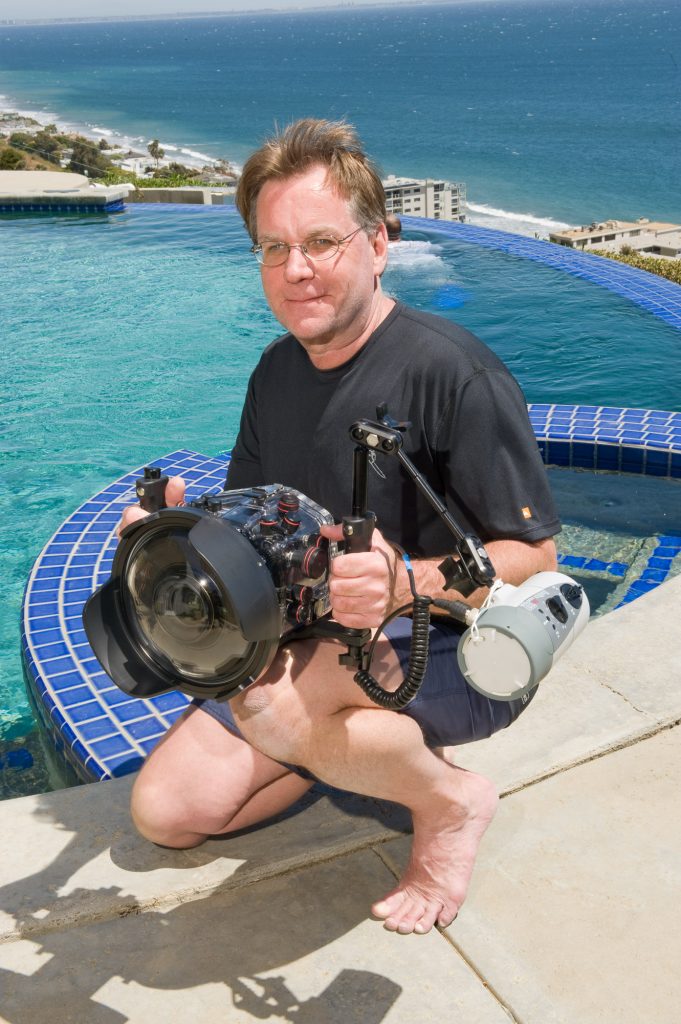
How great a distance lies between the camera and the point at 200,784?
2.02 meters

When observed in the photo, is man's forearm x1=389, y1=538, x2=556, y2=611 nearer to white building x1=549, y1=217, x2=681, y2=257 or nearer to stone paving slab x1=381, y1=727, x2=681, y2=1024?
stone paving slab x1=381, y1=727, x2=681, y2=1024

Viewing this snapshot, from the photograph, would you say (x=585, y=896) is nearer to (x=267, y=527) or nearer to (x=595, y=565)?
(x=267, y=527)

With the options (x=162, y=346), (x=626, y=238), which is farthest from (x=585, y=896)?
(x=626, y=238)

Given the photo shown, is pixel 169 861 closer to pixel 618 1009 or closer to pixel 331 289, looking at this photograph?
pixel 618 1009

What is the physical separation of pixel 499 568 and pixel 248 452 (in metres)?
0.76

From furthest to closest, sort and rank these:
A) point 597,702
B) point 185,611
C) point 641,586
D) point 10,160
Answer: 1. point 10,160
2. point 641,586
3. point 597,702
4. point 185,611

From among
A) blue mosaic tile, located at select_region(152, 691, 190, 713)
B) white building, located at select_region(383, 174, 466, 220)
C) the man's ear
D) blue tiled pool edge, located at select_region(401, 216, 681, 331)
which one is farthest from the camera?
white building, located at select_region(383, 174, 466, 220)

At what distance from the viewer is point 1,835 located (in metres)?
2.14

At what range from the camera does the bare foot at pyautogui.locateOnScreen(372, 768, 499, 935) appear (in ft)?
6.16

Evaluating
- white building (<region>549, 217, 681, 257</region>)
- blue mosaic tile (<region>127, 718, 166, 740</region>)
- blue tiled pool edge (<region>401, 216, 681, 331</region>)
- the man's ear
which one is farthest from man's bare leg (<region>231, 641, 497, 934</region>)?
white building (<region>549, 217, 681, 257</region>)

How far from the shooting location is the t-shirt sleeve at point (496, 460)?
180cm

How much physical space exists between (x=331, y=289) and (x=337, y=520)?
1.50 ft

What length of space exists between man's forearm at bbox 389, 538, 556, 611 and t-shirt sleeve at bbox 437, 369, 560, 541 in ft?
0.07

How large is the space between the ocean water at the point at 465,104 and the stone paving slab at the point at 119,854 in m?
13.9
